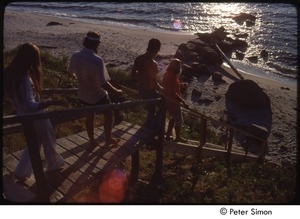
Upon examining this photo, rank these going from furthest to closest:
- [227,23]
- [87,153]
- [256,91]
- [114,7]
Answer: [114,7]
[227,23]
[256,91]
[87,153]

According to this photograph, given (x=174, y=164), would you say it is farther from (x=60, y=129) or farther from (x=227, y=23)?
(x=227, y=23)

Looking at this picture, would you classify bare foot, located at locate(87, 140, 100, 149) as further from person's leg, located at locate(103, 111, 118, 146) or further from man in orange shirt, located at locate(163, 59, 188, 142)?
man in orange shirt, located at locate(163, 59, 188, 142)

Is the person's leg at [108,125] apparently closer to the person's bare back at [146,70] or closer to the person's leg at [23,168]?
Answer: the person's bare back at [146,70]

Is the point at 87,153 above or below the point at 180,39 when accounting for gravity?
above

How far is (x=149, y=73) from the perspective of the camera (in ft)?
20.3

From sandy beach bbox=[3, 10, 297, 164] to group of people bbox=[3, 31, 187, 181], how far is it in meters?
8.01

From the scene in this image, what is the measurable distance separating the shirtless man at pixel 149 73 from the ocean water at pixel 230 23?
18315 millimetres

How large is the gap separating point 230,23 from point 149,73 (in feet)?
123

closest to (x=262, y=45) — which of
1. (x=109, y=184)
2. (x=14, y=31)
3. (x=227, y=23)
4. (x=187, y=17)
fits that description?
(x=227, y=23)

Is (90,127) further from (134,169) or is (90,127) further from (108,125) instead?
(134,169)

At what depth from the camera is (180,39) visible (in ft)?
102

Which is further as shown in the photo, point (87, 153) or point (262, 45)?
point (262, 45)

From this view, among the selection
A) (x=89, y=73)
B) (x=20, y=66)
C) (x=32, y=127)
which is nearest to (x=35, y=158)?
(x=32, y=127)

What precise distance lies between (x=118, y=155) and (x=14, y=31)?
24.5 meters
